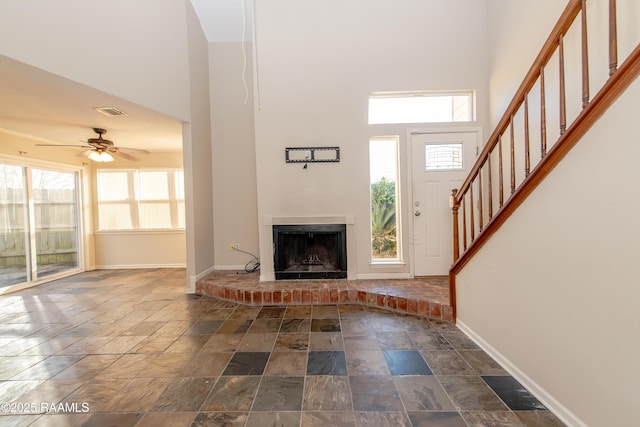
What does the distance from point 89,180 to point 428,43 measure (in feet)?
20.6

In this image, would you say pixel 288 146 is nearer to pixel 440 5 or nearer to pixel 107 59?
pixel 107 59

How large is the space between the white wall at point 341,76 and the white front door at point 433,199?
19 cm

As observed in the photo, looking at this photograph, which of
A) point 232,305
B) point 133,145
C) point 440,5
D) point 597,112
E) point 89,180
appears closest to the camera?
point 597,112

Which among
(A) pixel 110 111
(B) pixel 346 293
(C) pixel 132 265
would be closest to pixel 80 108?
(A) pixel 110 111

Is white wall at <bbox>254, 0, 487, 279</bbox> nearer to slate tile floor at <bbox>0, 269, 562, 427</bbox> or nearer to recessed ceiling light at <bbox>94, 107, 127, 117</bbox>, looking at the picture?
slate tile floor at <bbox>0, 269, 562, 427</bbox>

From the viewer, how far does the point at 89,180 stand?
482 centimetres

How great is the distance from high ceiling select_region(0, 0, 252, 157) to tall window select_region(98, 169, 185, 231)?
2.10ft

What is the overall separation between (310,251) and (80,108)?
3.10 metres

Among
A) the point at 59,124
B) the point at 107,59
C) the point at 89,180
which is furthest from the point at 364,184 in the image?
the point at 89,180

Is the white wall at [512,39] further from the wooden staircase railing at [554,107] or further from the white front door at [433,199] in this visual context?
the white front door at [433,199]

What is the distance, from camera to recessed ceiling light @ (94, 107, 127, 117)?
2777mm

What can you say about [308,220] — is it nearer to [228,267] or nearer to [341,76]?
[228,267]

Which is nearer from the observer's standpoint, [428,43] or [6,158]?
[428,43]

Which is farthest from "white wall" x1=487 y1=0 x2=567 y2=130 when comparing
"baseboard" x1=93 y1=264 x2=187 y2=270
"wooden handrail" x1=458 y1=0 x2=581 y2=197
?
"baseboard" x1=93 y1=264 x2=187 y2=270
